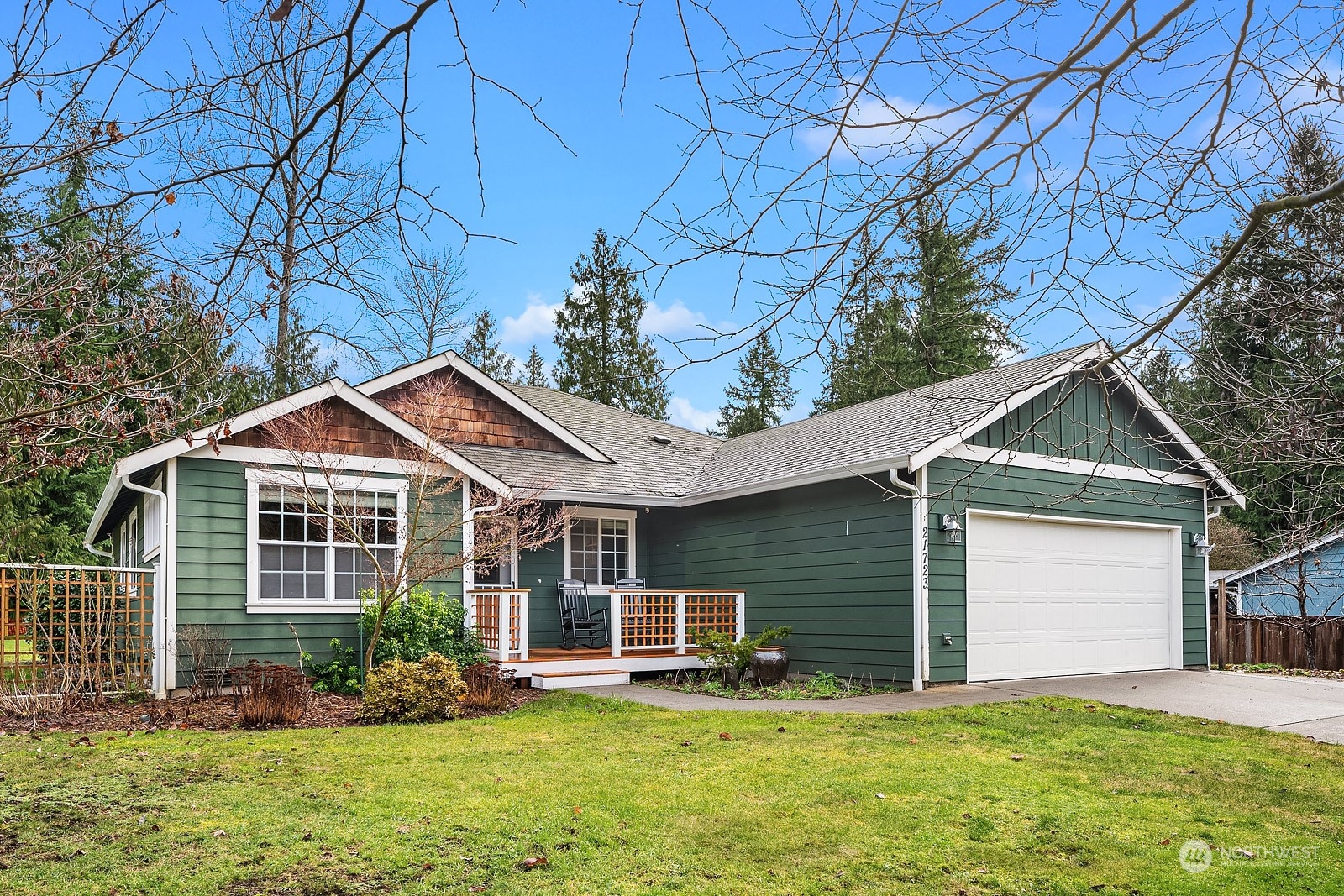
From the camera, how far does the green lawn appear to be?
190 inches

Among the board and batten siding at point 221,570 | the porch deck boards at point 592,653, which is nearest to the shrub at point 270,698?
the board and batten siding at point 221,570

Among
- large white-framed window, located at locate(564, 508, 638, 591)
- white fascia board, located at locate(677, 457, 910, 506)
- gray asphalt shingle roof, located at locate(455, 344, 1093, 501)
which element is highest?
gray asphalt shingle roof, located at locate(455, 344, 1093, 501)

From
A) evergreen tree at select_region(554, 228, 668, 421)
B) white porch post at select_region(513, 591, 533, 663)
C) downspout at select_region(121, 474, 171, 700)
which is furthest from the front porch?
evergreen tree at select_region(554, 228, 668, 421)

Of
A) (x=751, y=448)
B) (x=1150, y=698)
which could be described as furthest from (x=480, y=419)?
(x=1150, y=698)

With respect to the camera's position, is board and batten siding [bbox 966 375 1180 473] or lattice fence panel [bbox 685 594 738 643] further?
lattice fence panel [bbox 685 594 738 643]

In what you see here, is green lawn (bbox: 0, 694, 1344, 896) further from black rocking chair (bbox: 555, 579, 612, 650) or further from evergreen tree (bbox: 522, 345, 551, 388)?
evergreen tree (bbox: 522, 345, 551, 388)

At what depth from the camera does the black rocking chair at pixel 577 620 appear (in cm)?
1487

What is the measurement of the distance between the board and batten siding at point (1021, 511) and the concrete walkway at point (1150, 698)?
0.67 meters

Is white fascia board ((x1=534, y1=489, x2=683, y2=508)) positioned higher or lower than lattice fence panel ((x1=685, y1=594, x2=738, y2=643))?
higher

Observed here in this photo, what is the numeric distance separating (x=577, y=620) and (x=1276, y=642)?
43.3 ft

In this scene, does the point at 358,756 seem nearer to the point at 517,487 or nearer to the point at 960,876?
the point at 960,876

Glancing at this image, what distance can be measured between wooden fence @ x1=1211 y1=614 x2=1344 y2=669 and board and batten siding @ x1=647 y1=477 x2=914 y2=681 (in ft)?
29.9

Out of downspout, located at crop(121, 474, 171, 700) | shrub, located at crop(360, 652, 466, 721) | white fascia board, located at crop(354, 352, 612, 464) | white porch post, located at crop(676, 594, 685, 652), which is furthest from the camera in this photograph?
white fascia board, located at crop(354, 352, 612, 464)

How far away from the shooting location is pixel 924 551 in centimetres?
1200
